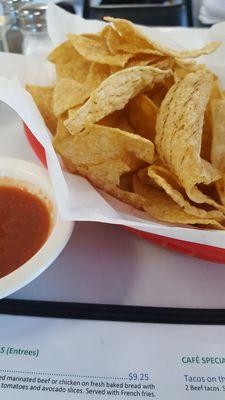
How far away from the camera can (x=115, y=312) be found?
71cm

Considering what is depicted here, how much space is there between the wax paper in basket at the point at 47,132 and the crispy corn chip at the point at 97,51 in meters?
0.17

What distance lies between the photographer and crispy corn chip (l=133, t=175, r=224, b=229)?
0.73 m

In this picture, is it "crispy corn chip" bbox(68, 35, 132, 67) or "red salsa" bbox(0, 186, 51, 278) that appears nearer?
"red salsa" bbox(0, 186, 51, 278)

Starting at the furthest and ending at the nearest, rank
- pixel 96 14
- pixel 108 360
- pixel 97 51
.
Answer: pixel 96 14, pixel 97 51, pixel 108 360

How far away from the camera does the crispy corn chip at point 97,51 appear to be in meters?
0.95

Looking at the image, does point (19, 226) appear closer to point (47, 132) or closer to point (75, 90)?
point (47, 132)

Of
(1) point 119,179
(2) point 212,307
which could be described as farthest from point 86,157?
(2) point 212,307

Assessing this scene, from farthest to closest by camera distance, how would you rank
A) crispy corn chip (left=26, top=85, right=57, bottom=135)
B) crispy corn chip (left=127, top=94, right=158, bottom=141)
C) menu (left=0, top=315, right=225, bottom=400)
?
crispy corn chip (left=26, top=85, right=57, bottom=135)
crispy corn chip (left=127, top=94, right=158, bottom=141)
menu (left=0, top=315, right=225, bottom=400)

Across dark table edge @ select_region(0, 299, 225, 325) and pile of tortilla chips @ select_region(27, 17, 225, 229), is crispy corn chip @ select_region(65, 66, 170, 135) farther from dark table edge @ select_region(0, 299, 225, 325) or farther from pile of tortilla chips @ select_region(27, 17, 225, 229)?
dark table edge @ select_region(0, 299, 225, 325)

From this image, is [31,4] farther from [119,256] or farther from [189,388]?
[189,388]

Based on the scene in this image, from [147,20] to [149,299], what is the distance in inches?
79.8

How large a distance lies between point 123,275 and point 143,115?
1.12 ft

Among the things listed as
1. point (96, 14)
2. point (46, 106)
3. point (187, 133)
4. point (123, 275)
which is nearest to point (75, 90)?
point (46, 106)

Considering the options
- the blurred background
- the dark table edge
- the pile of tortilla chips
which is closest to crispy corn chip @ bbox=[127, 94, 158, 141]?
the pile of tortilla chips
